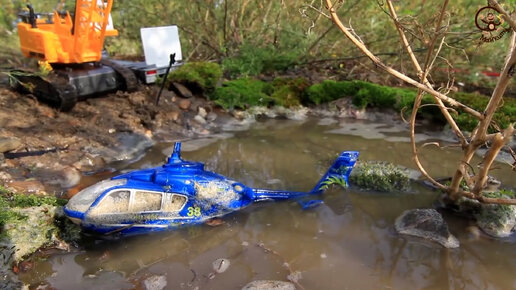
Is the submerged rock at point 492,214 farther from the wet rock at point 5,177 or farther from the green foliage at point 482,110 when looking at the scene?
the wet rock at point 5,177

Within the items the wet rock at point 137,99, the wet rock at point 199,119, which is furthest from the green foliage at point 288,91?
the wet rock at point 137,99

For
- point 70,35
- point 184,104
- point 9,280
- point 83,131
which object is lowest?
point 9,280

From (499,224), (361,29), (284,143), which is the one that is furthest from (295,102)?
(499,224)

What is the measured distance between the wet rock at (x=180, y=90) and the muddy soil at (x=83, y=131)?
4.1 inches

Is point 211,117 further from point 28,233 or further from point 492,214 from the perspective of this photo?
point 492,214

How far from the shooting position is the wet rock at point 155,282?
13.0ft

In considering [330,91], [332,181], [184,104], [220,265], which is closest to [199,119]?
[184,104]

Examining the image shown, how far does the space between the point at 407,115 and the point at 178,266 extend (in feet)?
22.0

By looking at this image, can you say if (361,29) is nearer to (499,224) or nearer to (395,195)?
(395,195)

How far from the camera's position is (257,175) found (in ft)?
21.5

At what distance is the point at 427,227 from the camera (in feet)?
15.9

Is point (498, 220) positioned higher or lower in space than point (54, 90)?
lower

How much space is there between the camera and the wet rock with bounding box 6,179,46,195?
5.28m

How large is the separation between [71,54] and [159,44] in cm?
187
